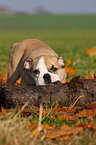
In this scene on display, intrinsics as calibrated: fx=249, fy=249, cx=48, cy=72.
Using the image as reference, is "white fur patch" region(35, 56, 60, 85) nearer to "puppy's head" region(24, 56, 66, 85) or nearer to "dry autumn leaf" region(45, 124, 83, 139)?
"puppy's head" region(24, 56, 66, 85)

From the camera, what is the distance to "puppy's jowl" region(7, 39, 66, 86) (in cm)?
459

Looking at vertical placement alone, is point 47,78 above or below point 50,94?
above

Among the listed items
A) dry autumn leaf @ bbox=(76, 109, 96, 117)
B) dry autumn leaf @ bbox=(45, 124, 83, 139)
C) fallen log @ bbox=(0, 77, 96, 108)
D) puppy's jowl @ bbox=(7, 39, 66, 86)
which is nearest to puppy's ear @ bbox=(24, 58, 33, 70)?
puppy's jowl @ bbox=(7, 39, 66, 86)

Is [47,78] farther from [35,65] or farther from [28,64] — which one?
[28,64]

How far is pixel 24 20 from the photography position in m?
83.3

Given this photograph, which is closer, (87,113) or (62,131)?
(62,131)

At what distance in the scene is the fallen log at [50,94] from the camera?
3.40 meters

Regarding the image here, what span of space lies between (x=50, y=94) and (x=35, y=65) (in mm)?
1405

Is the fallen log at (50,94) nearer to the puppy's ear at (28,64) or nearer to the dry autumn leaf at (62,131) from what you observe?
the dry autumn leaf at (62,131)

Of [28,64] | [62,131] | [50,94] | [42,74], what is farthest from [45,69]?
[62,131]

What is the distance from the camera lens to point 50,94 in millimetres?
3480

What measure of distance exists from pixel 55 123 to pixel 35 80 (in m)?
1.77

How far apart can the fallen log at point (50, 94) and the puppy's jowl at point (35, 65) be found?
36.6 inches

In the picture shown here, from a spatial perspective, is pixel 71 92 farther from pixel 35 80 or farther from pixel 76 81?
pixel 35 80
